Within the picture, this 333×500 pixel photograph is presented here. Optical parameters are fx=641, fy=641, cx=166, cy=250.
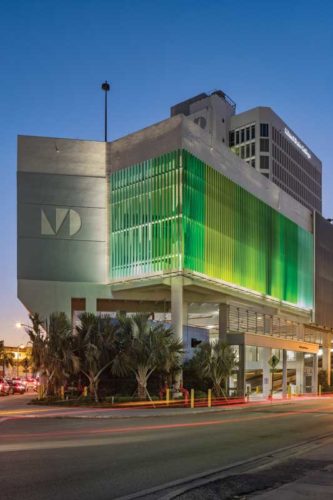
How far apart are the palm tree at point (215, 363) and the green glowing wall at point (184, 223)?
21.5 feet

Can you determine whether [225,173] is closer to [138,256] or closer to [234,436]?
[138,256]

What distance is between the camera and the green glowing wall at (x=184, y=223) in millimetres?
47281

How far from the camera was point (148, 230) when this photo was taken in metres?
48.8

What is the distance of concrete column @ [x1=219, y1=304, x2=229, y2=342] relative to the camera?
51.8 meters

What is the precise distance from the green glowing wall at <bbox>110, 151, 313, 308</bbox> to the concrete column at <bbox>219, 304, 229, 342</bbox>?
2.52m

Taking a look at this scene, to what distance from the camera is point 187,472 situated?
457 inches

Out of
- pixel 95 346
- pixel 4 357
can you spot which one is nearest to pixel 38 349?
pixel 95 346

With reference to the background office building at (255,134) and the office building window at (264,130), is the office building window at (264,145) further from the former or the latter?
the office building window at (264,130)

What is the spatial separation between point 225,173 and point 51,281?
17.0 metres

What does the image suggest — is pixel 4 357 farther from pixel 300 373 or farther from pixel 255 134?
pixel 255 134

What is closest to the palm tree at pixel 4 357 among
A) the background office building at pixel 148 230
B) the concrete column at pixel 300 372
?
the background office building at pixel 148 230

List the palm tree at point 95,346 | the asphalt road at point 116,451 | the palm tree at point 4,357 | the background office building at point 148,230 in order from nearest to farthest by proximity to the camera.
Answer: the asphalt road at point 116,451
the palm tree at point 95,346
the background office building at point 148,230
the palm tree at point 4,357

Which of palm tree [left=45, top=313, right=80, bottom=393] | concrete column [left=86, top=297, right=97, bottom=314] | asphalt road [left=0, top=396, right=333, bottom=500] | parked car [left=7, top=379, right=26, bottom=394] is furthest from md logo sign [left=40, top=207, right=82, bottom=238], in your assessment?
asphalt road [left=0, top=396, right=333, bottom=500]

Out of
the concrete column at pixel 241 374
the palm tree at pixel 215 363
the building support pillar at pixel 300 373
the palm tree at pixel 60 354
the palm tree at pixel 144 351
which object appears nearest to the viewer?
the palm tree at pixel 144 351
